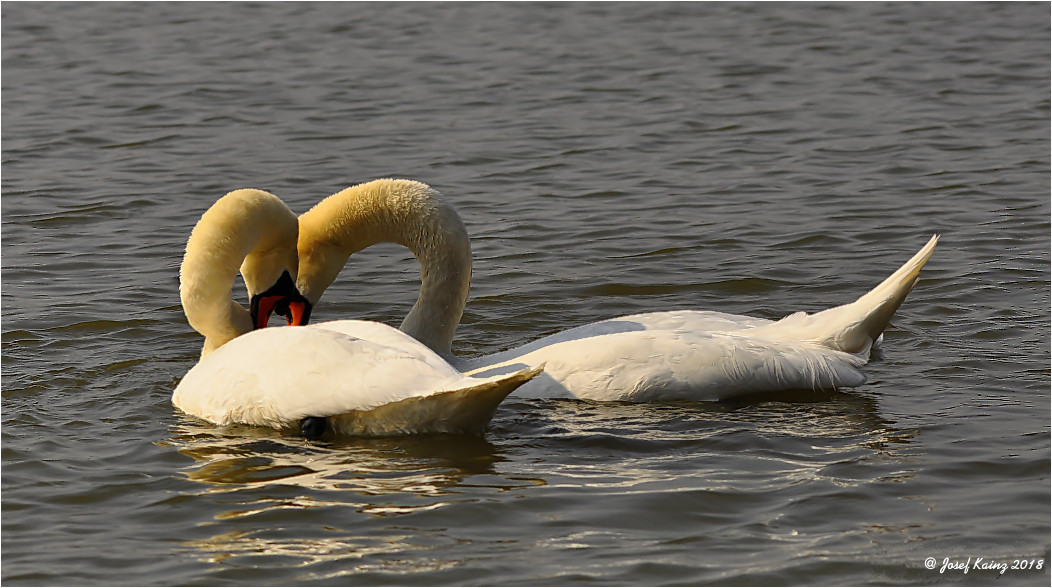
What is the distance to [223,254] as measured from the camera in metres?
7.35

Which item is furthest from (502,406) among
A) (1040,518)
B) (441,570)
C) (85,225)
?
(85,225)

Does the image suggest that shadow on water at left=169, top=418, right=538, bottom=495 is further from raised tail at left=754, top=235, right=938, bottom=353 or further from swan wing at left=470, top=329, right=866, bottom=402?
raised tail at left=754, top=235, right=938, bottom=353

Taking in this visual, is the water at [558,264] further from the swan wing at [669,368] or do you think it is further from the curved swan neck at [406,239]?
the curved swan neck at [406,239]

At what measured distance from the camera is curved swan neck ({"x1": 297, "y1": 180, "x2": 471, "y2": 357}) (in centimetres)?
799

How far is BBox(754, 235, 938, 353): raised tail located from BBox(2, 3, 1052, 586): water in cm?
26

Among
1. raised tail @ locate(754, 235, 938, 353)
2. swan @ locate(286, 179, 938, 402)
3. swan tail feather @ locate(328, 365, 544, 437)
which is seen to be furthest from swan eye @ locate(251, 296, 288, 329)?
raised tail @ locate(754, 235, 938, 353)

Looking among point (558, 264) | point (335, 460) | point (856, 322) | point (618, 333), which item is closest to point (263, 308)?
point (335, 460)

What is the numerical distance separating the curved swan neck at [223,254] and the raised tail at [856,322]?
2483mm

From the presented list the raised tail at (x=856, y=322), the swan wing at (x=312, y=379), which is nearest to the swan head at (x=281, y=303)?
the swan wing at (x=312, y=379)

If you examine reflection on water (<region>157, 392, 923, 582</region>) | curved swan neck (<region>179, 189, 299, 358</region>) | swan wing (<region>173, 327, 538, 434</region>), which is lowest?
reflection on water (<region>157, 392, 923, 582</region>)

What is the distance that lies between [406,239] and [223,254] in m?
1.14

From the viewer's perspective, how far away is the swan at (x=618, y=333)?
703 cm

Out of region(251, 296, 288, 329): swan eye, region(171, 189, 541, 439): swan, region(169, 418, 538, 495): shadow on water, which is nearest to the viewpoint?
region(169, 418, 538, 495): shadow on water

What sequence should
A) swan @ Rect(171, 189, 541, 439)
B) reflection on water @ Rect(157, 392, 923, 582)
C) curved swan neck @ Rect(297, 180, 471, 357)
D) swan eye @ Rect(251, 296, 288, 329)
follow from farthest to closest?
curved swan neck @ Rect(297, 180, 471, 357) → swan eye @ Rect(251, 296, 288, 329) → swan @ Rect(171, 189, 541, 439) → reflection on water @ Rect(157, 392, 923, 582)
